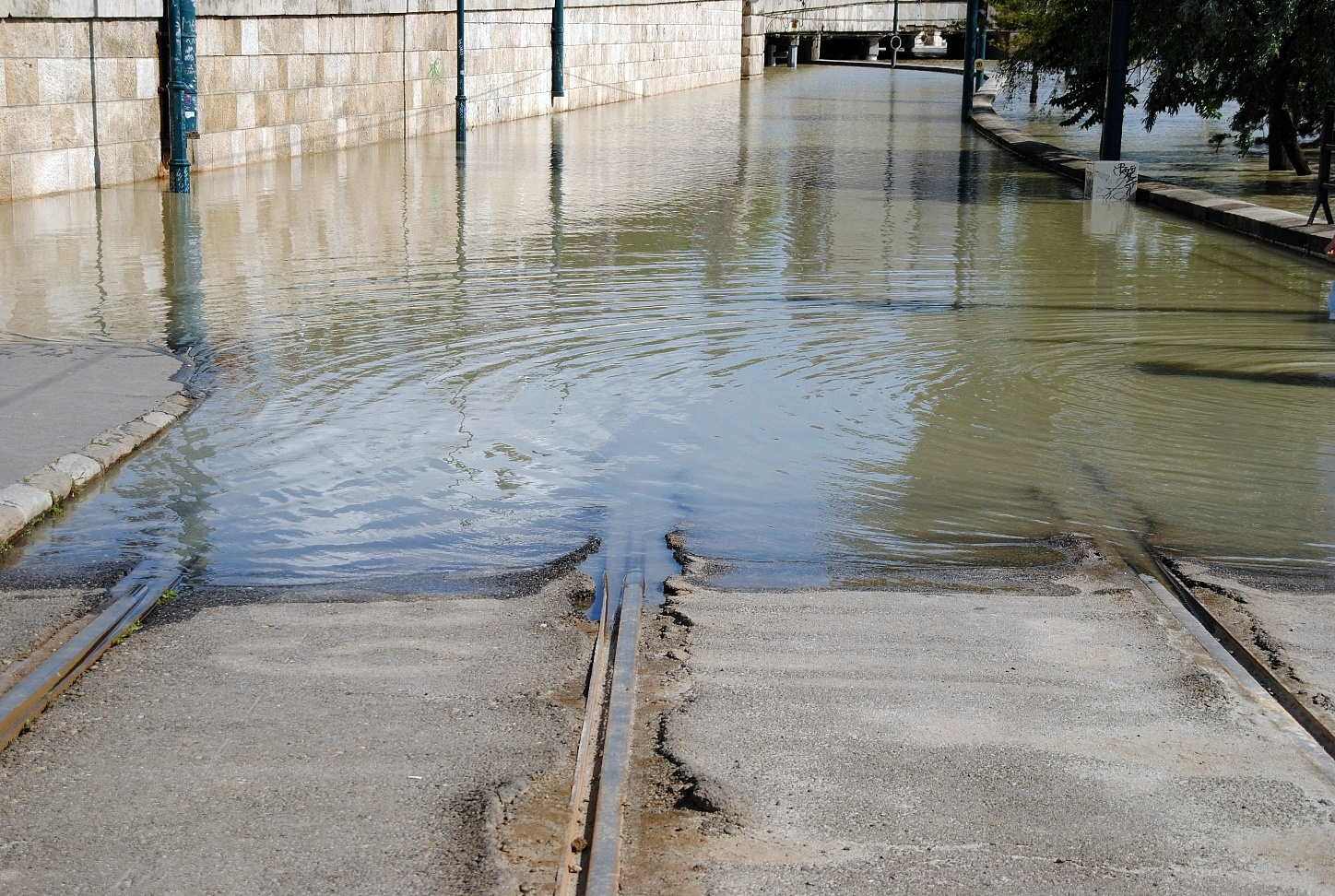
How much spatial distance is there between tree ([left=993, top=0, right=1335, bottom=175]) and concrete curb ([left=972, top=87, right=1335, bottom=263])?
1359mm

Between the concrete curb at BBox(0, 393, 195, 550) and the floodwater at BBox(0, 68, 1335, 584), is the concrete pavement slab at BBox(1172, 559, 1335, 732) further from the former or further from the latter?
the concrete curb at BBox(0, 393, 195, 550)

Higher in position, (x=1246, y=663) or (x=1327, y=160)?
(x=1327, y=160)

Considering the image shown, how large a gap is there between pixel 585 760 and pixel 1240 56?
58.9 ft

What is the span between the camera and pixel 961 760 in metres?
4.21

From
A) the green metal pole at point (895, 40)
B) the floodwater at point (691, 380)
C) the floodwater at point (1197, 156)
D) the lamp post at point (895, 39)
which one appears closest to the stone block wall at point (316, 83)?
the floodwater at point (691, 380)

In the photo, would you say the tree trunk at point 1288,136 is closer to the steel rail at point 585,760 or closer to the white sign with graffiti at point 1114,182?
the white sign with graffiti at point 1114,182

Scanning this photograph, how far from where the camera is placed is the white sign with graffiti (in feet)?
63.6

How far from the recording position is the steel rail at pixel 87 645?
14.7ft

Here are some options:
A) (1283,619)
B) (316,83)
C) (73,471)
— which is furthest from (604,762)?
(316,83)

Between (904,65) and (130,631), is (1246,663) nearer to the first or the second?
(130,631)

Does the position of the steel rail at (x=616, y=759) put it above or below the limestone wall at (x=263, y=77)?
below

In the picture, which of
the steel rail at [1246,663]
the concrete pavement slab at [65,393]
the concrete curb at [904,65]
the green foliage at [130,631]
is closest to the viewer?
the steel rail at [1246,663]

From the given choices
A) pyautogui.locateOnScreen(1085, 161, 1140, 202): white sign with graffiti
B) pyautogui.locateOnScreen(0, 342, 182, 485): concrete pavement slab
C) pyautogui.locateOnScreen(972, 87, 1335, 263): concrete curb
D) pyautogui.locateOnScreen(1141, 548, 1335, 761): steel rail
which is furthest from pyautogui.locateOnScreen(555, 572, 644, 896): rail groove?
pyautogui.locateOnScreen(1085, 161, 1140, 202): white sign with graffiti

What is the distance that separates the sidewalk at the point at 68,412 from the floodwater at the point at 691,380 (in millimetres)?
164
